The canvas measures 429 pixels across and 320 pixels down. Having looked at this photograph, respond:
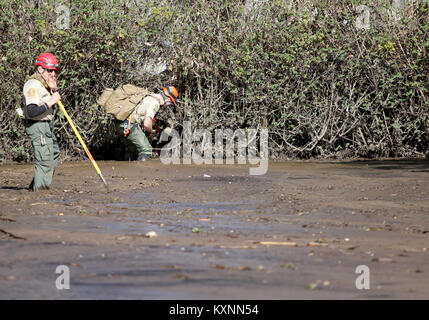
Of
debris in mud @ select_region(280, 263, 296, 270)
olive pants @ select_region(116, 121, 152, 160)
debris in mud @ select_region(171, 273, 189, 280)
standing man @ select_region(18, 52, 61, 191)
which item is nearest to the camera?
debris in mud @ select_region(171, 273, 189, 280)

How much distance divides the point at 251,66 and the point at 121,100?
2462mm

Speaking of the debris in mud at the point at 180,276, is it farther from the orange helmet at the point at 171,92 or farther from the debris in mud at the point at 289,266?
the orange helmet at the point at 171,92

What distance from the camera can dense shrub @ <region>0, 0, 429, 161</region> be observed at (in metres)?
14.0

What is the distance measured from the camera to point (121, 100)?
46.2 feet

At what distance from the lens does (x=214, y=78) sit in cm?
1495

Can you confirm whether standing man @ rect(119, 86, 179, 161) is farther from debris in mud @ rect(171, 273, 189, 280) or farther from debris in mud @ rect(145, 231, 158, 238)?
debris in mud @ rect(171, 273, 189, 280)

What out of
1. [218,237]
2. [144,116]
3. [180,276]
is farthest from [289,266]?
[144,116]

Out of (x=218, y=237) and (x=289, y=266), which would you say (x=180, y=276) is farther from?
(x=218, y=237)

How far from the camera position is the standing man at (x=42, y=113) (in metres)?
9.69

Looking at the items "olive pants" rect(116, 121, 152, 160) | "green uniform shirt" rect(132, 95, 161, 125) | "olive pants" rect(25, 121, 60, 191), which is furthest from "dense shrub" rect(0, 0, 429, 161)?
"olive pants" rect(25, 121, 60, 191)

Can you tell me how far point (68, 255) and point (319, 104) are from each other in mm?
9453

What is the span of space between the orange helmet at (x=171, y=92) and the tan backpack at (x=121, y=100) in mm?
395

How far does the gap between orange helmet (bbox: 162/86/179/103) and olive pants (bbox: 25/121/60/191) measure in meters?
4.31

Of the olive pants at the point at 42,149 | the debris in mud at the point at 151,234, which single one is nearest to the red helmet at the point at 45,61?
the olive pants at the point at 42,149
